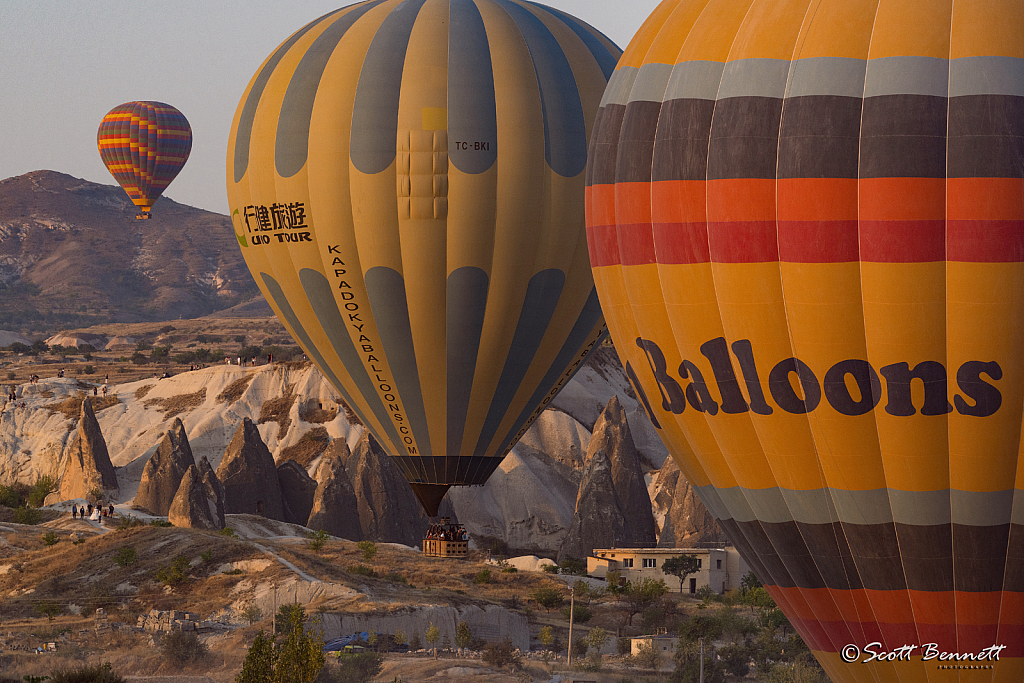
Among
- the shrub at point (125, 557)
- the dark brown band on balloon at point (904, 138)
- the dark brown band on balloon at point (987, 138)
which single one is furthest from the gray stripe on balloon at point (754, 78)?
the shrub at point (125, 557)

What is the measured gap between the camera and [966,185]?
A: 13.9 m

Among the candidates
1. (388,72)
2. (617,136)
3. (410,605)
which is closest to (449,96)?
(388,72)

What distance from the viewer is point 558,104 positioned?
2569 centimetres

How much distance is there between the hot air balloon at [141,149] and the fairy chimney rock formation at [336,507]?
72.6 feet

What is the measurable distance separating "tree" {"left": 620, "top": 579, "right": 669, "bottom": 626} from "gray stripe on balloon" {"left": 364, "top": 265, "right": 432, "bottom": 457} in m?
28.0

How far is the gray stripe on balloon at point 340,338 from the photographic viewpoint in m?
26.0

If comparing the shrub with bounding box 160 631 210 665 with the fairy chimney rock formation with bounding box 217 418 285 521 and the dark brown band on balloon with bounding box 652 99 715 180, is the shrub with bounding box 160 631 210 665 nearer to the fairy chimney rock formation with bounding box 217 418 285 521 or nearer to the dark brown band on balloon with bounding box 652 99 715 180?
the fairy chimney rock formation with bounding box 217 418 285 521

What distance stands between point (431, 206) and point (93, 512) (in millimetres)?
41473

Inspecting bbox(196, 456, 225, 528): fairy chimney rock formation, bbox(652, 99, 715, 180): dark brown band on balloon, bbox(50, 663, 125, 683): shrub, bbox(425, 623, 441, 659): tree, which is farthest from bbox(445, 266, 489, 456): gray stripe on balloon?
bbox(196, 456, 225, 528): fairy chimney rock formation

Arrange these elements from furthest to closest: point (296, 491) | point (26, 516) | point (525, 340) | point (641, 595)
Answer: point (296, 491) → point (26, 516) → point (641, 595) → point (525, 340)

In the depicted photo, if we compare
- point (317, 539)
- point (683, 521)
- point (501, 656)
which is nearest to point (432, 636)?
point (501, 656)

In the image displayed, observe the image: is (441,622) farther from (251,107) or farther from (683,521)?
(683,521)

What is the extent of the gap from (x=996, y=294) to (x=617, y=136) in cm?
484

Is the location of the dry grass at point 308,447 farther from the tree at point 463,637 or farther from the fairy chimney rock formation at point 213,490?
the tree at point 463,637
